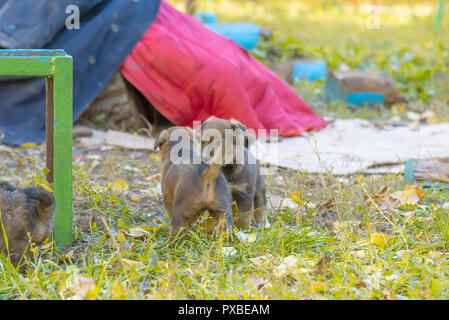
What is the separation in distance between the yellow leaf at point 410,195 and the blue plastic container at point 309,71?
468cm

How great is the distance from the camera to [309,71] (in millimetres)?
8625

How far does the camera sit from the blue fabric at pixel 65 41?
5230mm

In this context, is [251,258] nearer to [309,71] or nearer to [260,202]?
[260,202]

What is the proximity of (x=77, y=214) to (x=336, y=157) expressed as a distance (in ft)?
8.18

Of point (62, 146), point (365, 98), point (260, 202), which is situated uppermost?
point (365, 98)

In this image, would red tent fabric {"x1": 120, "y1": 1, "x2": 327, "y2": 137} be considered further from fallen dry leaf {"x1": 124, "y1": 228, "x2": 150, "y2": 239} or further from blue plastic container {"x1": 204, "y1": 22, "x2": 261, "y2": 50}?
blue plastic container {"x1": 204, "y1": 22, "x2": 261, "y2": 50}

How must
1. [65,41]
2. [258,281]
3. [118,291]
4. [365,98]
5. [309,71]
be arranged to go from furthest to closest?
[309,71], [365,98], [65,41], [258,281], [118,291]

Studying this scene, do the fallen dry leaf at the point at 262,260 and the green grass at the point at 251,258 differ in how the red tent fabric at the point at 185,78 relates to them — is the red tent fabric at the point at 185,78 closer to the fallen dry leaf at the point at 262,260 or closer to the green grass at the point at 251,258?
the green grass at the point at 251,258

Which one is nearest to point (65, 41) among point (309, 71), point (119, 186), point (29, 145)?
point (29, 145)

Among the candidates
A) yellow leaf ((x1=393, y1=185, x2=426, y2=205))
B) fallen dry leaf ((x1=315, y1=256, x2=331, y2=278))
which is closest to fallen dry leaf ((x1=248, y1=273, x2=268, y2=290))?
fallen dry leaf ((x1=315, y1=256, x2=331, y2=278))

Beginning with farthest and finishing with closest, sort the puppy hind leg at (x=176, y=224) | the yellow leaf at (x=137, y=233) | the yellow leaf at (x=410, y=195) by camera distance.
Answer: the yellow leaf at (x=410, y=195) < the yellow leaf at (x=137, y=233) < the puppy hind leg at (x=176, y=224)

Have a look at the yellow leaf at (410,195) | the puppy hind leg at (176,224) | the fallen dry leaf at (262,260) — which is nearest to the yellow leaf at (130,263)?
the puppy hind leg at (176,224)

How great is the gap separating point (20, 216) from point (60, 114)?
53 centimetres

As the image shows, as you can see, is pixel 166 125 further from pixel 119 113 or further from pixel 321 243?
pixel 321 243
